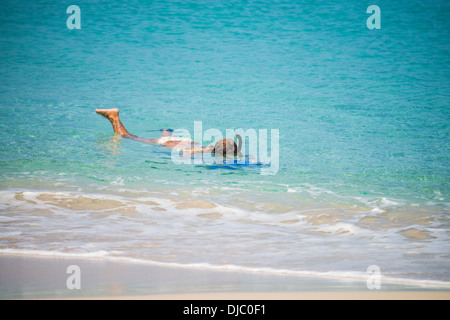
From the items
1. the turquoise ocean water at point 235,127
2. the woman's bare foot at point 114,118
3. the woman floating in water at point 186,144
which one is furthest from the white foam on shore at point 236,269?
the woman's bare foot at point 114,118

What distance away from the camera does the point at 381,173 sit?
21.5 ft

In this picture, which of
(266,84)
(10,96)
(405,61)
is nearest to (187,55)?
(266,84)

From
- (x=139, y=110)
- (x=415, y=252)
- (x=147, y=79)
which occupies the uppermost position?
(x=147, y=79)

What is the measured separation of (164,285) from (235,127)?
7516mm

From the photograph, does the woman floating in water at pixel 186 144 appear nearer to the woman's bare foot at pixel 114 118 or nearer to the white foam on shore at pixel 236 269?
the woman's bare foot at pixel 114 118

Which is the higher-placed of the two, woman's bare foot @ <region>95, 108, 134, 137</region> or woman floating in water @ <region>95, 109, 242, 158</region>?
woman's bare foot @ <region>95, 108, 134, 137</region>

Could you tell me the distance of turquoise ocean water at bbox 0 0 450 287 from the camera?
3.52 meters

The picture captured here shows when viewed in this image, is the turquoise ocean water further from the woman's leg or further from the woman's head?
the woman's head

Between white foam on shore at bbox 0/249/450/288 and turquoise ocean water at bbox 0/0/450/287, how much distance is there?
0.08 feet

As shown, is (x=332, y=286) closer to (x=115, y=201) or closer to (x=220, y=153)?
(x=115, y=201)

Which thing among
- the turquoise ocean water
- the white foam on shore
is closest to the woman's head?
the turquoise ocean water

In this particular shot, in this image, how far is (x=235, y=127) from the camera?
995 cm

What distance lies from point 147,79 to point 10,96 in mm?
3926

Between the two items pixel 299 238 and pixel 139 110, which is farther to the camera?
pixel 139 110
